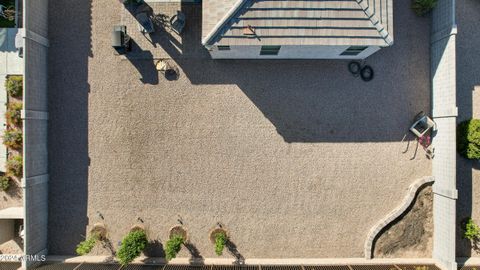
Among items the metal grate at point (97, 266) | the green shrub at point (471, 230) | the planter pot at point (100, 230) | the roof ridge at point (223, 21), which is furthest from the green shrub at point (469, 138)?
the planter pot at point (100, 230)

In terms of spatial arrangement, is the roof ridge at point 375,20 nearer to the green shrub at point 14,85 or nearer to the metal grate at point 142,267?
the metal grate at point 142,267

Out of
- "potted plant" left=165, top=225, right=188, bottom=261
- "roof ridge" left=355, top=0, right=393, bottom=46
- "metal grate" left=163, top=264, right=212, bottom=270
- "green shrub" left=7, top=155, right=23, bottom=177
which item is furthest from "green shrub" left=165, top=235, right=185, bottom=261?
"roof ridge" left=355, top=0, right=393, bottom=46

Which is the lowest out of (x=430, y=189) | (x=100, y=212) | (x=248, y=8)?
(x=100, y=212)

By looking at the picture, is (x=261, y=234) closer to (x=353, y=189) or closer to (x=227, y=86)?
(x=353, y=189)

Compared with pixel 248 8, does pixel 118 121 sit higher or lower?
lower

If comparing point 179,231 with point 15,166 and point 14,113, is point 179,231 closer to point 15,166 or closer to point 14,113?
point 15,166

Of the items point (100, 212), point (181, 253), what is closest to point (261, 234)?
point (181, 253)

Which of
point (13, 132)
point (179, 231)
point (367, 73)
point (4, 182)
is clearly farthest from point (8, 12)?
point (367, 73)
